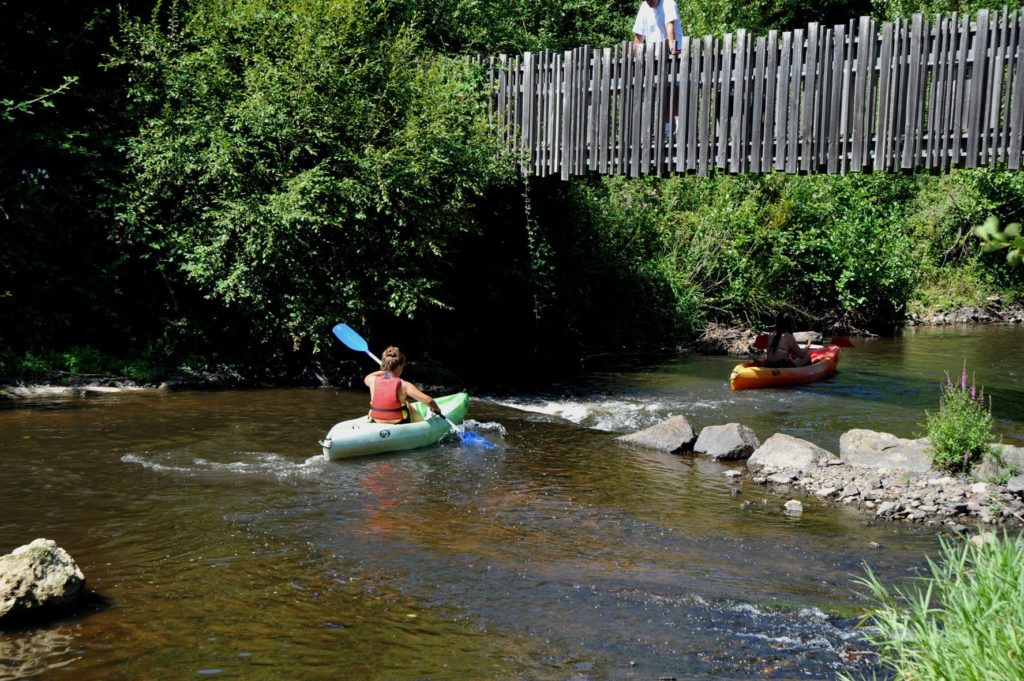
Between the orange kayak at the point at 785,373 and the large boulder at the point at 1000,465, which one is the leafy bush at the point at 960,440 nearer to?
the large boulder at the point at 1000,465

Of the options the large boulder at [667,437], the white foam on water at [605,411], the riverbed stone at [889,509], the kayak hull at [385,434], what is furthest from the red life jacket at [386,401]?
the riverbed stone at [889,509]

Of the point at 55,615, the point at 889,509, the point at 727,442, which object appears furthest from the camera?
the point at 727,442

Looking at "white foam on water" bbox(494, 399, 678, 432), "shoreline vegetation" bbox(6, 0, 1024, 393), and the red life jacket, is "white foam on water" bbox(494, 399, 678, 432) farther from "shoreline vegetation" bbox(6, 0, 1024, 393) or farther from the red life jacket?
the red life jacket

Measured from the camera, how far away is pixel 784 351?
16.1 m

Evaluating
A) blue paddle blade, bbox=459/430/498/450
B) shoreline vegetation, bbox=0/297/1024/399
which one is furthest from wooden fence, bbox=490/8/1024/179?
blue paddle blade, bbox=459/430/498/450

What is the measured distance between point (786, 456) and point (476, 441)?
3436 mm

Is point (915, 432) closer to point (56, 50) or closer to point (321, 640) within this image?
point (321, 640)

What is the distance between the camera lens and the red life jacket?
1162 centimetres

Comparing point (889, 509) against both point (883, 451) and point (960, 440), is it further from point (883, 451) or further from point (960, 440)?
point (883, 451)

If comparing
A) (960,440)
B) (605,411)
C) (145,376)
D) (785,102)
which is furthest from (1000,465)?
(145,376)

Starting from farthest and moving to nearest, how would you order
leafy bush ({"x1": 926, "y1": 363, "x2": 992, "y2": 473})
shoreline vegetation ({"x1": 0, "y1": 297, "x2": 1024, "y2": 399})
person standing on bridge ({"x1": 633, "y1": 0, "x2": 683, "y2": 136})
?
person standing on bridge ({"x1": 633, "y1": 0, "x2": 683, "y2": 136})
shoreline vegetation ({"x1": 0, "y1": 297, "x2": 1024, "y2": 399})
leafy bush ({"x1": 926, "y1": 363, "x2": 992, "y2": 473})

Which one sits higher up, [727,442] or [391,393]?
[391,393]

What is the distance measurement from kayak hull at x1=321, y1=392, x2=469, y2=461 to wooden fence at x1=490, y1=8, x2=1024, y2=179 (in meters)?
4.79

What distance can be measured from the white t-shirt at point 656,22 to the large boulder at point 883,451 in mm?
6423
